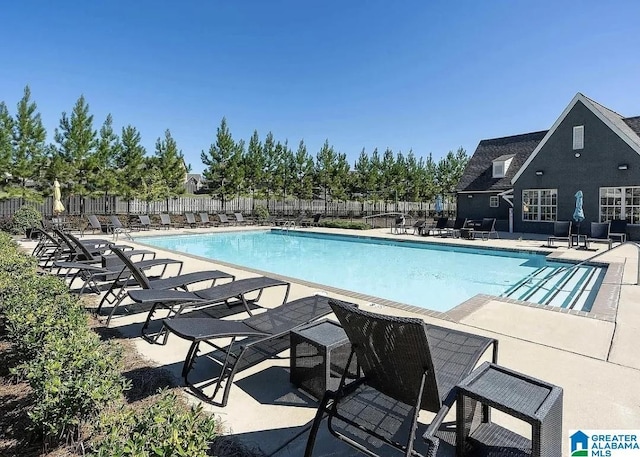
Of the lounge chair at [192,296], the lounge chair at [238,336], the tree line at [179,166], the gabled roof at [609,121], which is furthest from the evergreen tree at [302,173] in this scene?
the lounge chair at [238,336]

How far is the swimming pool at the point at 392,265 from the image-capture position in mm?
8062

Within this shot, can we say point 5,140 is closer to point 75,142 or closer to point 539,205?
point 75,142

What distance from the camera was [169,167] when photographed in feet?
79.4

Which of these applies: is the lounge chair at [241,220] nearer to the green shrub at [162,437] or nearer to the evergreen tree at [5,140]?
the evergreen tree at [5,140]

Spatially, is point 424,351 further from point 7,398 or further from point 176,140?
point 176,140

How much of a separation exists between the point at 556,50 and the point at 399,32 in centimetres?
573

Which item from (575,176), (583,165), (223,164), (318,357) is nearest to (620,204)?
(575,176)

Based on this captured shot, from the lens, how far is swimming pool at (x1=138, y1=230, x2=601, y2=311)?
8.06m

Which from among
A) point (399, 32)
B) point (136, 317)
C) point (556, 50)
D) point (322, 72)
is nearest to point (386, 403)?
point (136, 317)

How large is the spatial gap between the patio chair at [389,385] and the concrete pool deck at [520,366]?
261 millimetres

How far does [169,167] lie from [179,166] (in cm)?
76

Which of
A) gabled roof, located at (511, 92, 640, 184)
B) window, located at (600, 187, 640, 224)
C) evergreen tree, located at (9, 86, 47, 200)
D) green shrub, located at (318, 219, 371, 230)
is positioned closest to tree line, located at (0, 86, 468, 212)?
evergreen tree, located at (9, 86, 47, 200)

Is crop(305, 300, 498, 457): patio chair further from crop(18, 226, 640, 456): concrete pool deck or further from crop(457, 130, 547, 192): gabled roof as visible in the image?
crop(457, 130, 547, 192): gabled roof

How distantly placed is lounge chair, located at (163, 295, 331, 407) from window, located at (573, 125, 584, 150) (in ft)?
57.2
